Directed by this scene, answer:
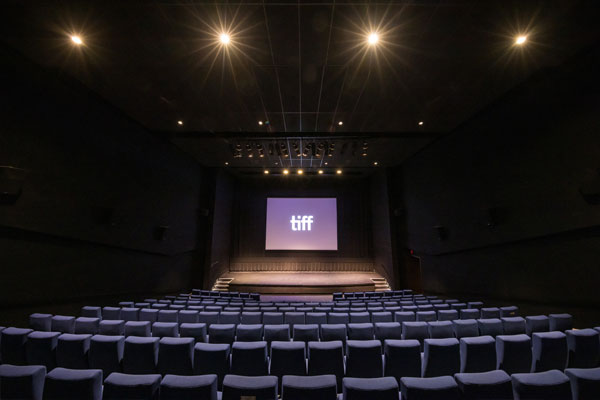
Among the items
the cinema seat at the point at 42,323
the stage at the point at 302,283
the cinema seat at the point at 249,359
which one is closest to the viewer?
the cinema seat at the point at 249,359

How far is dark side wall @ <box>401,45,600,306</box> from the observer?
5309 mm

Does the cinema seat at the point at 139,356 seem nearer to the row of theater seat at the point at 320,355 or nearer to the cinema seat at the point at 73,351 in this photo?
the row of theater seat at the point at 320,355

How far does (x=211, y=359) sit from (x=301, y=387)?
1.39m

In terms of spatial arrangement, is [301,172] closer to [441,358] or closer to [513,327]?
[513,327]

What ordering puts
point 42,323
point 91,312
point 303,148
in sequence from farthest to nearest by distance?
1. point 303,148
2. point 91,312
3. point 42,323

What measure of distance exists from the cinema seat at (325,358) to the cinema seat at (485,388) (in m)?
1.18

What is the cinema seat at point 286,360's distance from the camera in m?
2.73

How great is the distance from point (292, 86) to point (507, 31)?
468cm

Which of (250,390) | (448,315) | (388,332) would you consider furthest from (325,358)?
(448,315)

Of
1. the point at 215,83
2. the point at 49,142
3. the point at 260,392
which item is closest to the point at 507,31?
the point at 215,83

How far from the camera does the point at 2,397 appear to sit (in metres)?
1.92

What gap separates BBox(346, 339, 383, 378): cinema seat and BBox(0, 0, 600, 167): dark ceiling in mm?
5365

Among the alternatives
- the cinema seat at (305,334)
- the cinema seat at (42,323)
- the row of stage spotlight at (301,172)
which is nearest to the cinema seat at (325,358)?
the cinema seat at (305,334)

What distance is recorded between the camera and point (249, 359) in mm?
2725
